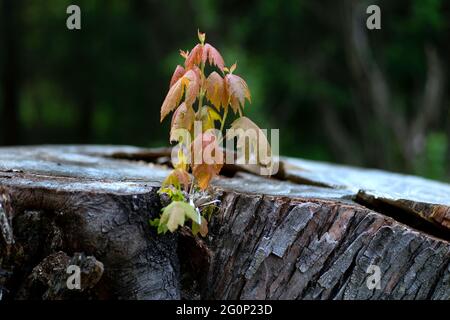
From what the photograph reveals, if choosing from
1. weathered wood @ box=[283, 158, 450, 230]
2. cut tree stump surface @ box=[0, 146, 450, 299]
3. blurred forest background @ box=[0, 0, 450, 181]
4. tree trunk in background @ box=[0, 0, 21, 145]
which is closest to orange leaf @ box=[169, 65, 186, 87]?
cut tree stump surface @ box=[0, 146, 450, 299]

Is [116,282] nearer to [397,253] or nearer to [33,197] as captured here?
[33,197]

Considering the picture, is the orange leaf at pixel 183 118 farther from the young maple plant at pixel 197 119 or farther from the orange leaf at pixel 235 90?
the orange leaf at pixel 235 90

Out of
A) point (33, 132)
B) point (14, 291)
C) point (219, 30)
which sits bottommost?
point (33, 132)

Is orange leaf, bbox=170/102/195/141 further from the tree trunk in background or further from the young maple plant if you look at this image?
the tree trunk in background

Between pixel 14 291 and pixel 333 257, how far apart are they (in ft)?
3.90

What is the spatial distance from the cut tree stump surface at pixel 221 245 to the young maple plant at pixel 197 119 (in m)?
0.12

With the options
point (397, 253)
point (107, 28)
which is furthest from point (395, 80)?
point (397, 253)

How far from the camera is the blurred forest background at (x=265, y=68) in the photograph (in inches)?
361

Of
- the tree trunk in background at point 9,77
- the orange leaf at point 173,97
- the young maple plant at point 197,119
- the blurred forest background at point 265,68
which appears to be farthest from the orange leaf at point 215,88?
the tree trunk in background at point 9,77

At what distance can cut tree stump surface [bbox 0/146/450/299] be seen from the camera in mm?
2283

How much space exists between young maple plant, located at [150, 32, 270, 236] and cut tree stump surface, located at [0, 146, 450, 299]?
0.12 metres

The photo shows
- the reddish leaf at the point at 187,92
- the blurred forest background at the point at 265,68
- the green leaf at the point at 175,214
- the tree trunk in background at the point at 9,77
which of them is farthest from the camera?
the tree trunk in background at the point at 9,77

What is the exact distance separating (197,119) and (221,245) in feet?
1.64
